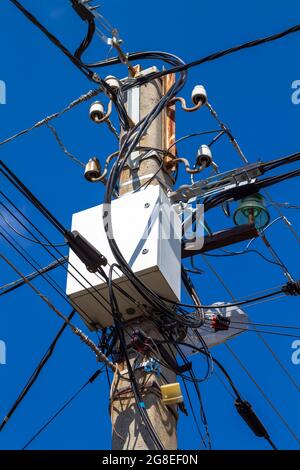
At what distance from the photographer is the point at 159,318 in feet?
27.3

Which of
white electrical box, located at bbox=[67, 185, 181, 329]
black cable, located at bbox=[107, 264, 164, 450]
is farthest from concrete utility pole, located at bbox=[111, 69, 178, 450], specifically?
white electrical box, located at bbox=[67, 185, 181, 329]

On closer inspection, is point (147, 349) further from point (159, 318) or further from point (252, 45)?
point (252, 45)

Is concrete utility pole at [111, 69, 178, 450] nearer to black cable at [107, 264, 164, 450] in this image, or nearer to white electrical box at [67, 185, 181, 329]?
black cable at [107, 264, 164, 450]

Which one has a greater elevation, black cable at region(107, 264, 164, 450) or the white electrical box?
the white electrical box

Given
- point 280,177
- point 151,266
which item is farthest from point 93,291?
point 280,177

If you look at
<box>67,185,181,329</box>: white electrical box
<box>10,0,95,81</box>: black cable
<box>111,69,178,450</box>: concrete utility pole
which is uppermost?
<box>10,0,95,81</box>: black cable

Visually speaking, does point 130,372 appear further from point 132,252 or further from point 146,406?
point 132,252

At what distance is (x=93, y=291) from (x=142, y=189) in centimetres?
106

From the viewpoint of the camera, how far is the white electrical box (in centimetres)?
830

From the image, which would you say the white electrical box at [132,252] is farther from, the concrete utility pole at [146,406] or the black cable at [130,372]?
the concrete utility pole at [146,406]

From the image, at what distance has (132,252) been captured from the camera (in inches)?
332

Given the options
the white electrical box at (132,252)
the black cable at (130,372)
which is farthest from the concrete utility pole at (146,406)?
the white electrical box at (132,252)

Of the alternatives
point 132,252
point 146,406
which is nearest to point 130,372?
point 146,406

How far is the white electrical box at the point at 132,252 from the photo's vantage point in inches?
327
